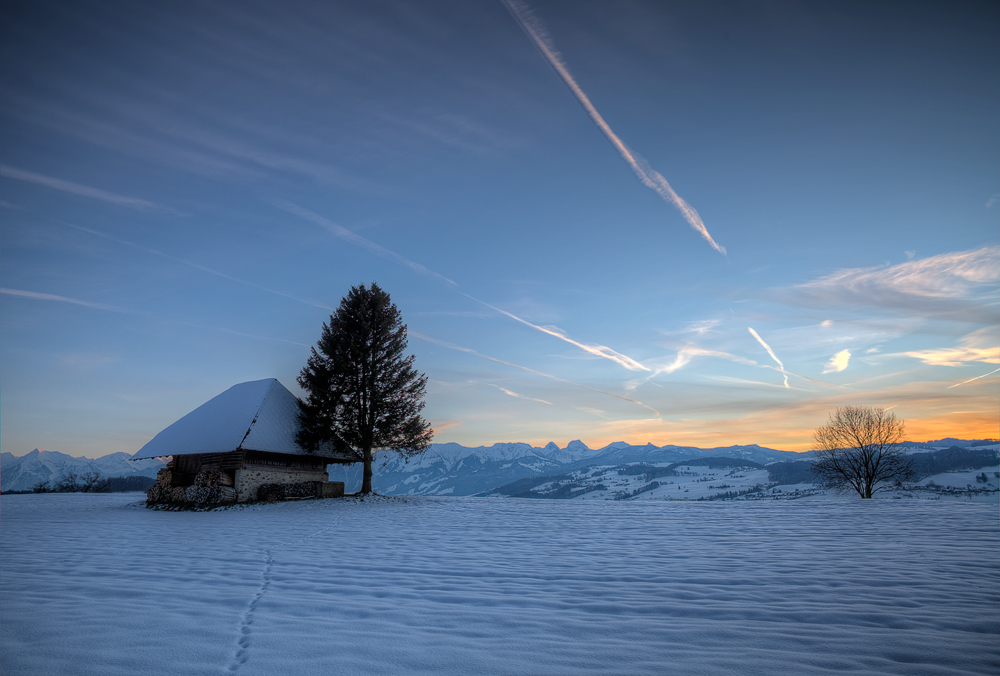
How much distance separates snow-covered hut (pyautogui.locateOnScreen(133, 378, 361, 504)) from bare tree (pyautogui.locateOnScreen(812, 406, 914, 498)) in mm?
29183

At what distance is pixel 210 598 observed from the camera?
15.3ft

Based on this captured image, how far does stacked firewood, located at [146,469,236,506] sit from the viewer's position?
18.5 meters

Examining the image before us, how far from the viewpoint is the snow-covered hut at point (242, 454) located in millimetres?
19516

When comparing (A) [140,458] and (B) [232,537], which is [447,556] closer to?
(B) [232,537]

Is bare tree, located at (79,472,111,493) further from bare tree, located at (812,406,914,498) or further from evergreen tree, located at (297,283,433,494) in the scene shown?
bare tree, located at (812,406,914,498)

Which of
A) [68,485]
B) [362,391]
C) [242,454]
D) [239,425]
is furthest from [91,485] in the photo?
[362,391]

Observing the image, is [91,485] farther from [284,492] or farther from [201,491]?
[284,492]

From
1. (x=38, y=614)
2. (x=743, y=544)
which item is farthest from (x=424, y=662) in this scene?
(x=743, y=544)

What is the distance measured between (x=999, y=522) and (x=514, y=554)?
9.76m

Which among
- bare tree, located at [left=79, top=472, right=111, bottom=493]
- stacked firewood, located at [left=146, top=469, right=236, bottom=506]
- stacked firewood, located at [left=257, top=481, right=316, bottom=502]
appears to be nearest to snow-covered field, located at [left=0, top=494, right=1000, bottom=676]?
stacked firewood, located at [left=146, top=469, right=236, bottom=506]

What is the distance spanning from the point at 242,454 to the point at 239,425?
1723 millimetres

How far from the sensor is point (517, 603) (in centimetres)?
438

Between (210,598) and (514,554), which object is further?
(514,554)

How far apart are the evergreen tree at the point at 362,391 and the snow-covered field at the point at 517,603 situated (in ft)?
42.5
